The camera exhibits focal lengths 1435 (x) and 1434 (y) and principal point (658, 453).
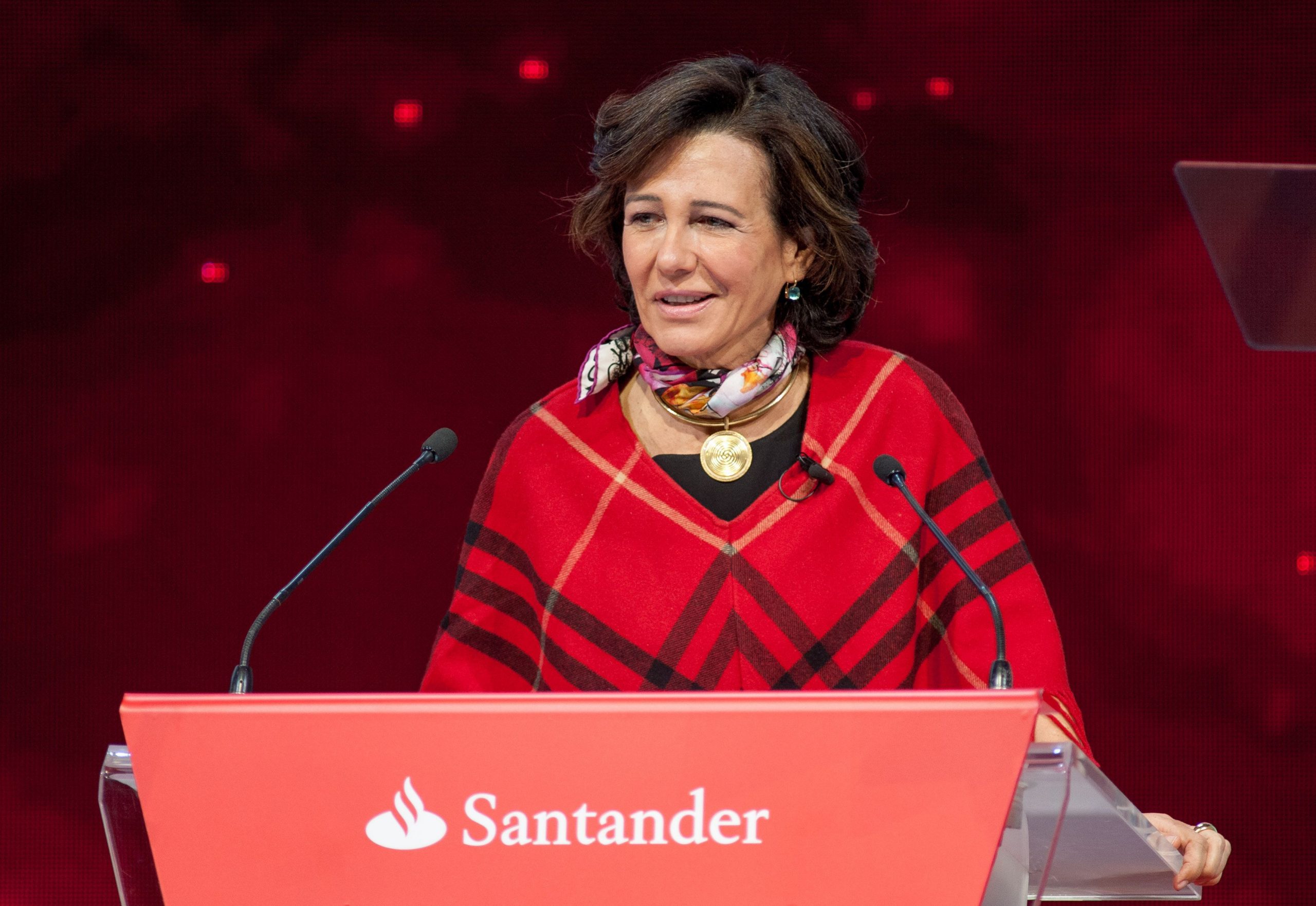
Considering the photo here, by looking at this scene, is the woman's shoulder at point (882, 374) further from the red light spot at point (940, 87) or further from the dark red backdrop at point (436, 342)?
the red light spot at point (940, 87)

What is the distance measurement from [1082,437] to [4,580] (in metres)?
2.17

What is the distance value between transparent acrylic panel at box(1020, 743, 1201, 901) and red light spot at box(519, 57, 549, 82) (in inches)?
80.1

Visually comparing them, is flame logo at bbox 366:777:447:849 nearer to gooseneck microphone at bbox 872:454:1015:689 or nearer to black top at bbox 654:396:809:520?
gooseneck microphone at bbox 872:454:1015:689

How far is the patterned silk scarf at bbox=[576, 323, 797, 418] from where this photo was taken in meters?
1.85

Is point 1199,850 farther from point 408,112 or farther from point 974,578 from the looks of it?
point 408,112

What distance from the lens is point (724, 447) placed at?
188cm

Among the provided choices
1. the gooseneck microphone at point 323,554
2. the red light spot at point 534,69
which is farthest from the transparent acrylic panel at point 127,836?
the red light spot at point 534,69

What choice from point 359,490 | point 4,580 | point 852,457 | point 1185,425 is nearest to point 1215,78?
point 1185,425

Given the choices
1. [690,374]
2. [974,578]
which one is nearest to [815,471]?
[690,374]

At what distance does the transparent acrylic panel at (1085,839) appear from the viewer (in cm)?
105

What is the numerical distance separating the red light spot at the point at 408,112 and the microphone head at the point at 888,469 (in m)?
1.65

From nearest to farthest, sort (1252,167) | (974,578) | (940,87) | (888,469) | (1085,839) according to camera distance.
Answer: (1085,839)
(974,578)
(888,469)
(1252,167)
(940,87)

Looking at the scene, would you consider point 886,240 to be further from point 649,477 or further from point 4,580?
point 4,580

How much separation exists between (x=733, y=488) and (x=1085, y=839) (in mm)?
782
